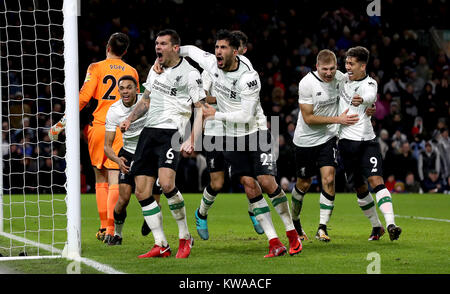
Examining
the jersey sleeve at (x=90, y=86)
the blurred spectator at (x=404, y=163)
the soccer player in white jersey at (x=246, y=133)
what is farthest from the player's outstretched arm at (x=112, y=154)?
the blurred spectator at (x=404, y=163)

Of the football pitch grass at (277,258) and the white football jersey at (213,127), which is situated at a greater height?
the white football jersey at (213,127)

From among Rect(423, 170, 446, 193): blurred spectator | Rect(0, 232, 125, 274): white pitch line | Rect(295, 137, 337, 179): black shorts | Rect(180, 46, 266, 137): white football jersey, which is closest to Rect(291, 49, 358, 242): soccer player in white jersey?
Rect(295, 137, 337, 179): black shorts

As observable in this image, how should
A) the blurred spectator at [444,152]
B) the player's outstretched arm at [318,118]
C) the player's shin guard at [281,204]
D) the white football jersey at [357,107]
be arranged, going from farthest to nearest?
1. the blurred spectator at [444,152]
2. the white football jersey at [357,107]
3. the player's outstretched arm at [318,118]
4. the player's shin guard at [281,204]

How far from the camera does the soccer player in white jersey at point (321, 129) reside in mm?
8836

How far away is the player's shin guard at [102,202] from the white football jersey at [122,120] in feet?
2.92

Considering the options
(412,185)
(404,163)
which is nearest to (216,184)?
(404,163)

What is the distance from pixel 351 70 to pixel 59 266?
169 inches

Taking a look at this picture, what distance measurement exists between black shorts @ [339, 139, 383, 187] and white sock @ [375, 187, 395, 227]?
0.25 meters

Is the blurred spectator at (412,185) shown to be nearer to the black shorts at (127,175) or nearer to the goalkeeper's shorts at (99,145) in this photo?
the goalkeeper's shorts at (99,145)

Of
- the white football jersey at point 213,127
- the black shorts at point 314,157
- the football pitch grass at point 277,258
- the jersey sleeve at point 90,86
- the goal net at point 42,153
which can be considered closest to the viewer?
the football pitch grass at point 277,258

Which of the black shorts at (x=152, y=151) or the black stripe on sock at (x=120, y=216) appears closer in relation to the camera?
the black shorts at (x=152, y=151)

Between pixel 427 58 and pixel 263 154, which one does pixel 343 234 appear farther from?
pixel 427 58

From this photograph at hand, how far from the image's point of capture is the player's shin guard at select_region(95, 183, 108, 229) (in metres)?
9.32

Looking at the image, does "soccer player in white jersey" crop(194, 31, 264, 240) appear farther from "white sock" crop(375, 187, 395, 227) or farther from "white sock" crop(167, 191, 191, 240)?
"white sock" crop(375, 187, 395, 227)
